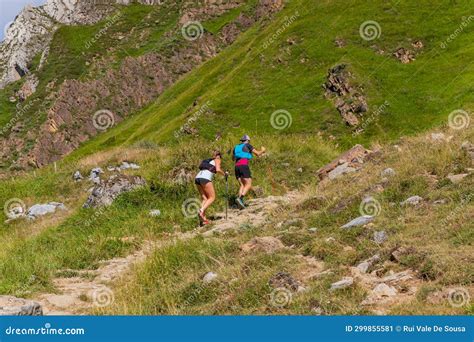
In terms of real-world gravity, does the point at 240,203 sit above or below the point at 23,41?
below

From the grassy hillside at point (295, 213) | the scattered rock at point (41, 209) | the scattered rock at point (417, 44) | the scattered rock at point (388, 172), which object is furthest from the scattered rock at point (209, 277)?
the scattered rock at point (417, 44)

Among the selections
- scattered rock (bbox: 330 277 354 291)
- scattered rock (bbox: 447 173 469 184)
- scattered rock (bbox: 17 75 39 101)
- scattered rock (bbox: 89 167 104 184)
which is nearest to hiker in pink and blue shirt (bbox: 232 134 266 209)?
scattered rock (bbox: 447 173 469 184)

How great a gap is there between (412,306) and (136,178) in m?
15.3

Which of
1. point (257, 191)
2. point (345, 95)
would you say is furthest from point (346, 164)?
point (345, 95)

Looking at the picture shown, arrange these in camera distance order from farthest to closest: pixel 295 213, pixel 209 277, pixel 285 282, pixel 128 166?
pixel 128 166 < pixel 295 213 < pixel 209 277 < pixel 285 282

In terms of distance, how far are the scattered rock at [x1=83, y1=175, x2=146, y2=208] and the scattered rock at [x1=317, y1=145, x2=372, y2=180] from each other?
783cm

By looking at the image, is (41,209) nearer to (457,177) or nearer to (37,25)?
(457,177)

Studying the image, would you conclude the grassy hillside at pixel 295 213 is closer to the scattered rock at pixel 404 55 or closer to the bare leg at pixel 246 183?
the scattered rock at pixel 404 55

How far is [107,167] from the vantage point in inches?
1138

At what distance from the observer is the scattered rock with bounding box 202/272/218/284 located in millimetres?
10427

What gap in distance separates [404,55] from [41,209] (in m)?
40.3

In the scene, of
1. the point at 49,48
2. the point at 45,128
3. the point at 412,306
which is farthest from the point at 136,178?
the point at 49,48

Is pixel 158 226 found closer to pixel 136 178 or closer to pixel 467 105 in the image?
pixel 136 178

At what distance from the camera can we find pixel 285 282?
927 centimetres
